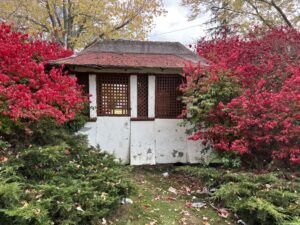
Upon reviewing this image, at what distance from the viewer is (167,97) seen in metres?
6.54

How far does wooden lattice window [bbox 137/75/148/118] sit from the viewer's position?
6.40 m

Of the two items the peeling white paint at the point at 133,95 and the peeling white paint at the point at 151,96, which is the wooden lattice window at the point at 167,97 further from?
the peeling white paint at the point at 133,95

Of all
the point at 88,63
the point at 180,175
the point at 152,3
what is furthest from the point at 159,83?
the point at 152,3

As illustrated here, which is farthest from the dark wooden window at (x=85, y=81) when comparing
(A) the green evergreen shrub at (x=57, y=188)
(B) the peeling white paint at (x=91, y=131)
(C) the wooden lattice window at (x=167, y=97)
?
(A) the green evergreen shrub at (x=57, y=188)

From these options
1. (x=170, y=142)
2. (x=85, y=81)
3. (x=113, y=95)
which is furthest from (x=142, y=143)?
(x=85, y=81)

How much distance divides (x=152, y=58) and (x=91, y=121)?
2.43 metres

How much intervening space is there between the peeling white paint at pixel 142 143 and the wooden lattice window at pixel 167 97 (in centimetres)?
47

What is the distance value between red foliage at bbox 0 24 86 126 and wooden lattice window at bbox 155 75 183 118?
2.26 metres

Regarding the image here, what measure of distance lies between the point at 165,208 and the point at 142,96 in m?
3.20

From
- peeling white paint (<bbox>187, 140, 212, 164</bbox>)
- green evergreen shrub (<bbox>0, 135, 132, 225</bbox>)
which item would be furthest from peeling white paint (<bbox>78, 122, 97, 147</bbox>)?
peeling white paint (<bbox>187, 140, 212, 164</bbox>)

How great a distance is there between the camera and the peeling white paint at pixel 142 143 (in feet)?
20.6

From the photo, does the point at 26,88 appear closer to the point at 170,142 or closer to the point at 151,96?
the point at 151,96

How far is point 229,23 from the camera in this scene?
13.9 metres

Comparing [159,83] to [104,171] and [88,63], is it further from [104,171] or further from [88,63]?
[104,171]
